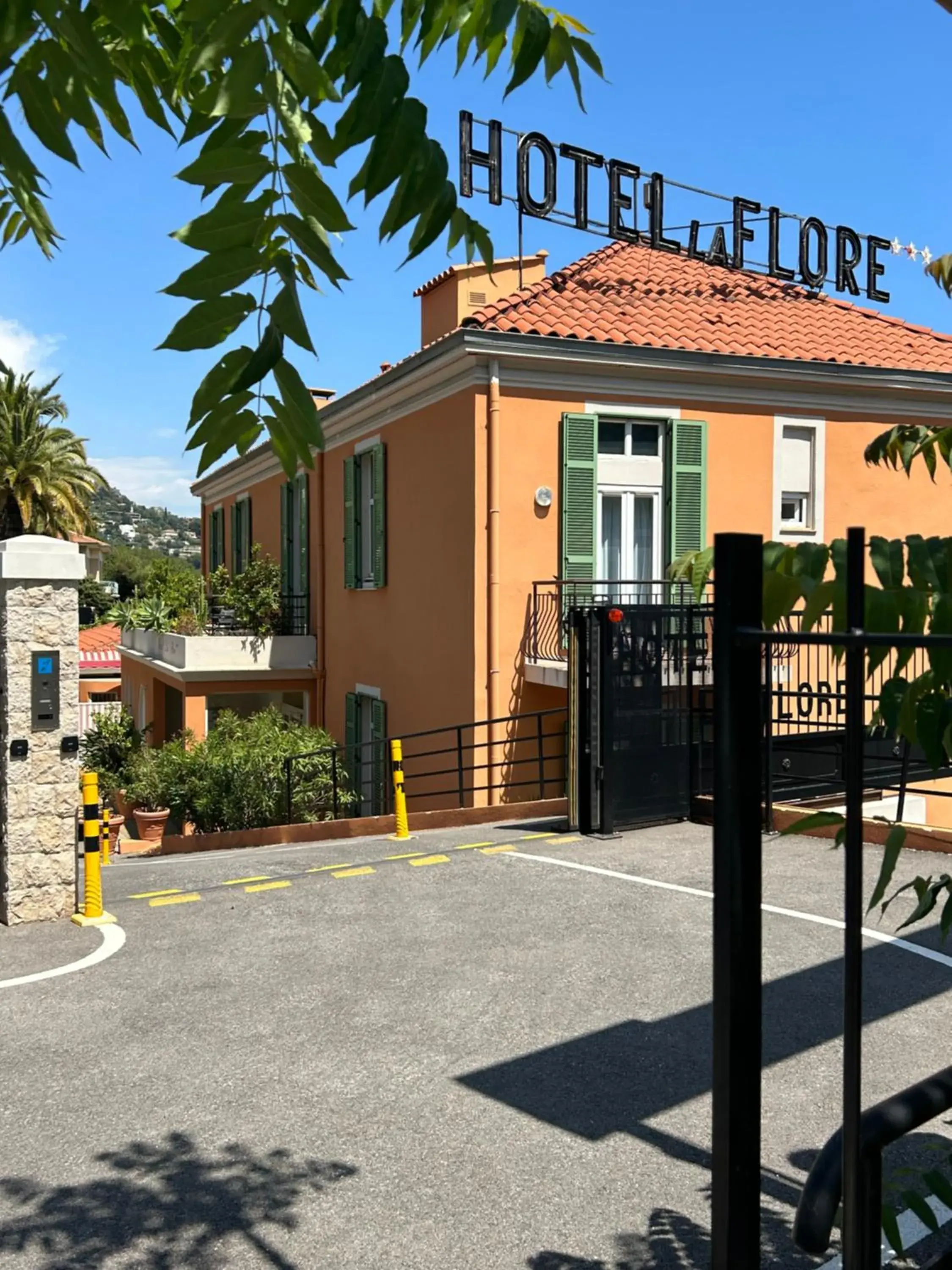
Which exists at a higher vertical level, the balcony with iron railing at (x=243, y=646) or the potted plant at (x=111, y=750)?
the balcony with iron railing at (x=243, y=646)

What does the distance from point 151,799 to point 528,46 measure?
16.3 m

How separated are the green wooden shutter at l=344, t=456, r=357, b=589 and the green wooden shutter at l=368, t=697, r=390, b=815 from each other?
7.35 feet

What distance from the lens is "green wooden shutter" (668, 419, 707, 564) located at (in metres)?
15.3

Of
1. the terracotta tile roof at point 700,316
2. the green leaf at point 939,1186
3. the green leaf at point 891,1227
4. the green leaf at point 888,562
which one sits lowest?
the green leaf at point 891,1227

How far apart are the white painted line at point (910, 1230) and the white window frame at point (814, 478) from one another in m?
12.7

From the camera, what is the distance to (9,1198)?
4.22 metres

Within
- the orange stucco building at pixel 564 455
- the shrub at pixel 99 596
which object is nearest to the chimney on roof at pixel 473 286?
the orange stucco building at pixel 564 455

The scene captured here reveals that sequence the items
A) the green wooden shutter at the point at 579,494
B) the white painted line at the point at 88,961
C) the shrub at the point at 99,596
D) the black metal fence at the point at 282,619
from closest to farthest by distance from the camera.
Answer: the white painted line at the point at 88,961, the green wooden shutter at the point at 579,494, the black metal fence at the point at 282,619, the shrub at the point at 99,596

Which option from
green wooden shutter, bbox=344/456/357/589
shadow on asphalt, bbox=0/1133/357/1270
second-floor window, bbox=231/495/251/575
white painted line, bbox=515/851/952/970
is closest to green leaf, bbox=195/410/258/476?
shadow on asphalt, bbox=0/1133/357/1270

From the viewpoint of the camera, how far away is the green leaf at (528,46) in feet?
6.19

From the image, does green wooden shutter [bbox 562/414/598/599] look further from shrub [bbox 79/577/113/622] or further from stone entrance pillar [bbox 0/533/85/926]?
shrub [bbox 79/577/113/622]

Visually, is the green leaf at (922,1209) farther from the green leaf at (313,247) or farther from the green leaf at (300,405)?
the green leaf at (313,247)

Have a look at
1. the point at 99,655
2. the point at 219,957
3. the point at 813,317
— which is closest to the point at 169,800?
the point at 219,957

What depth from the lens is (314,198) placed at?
166 centimetres
